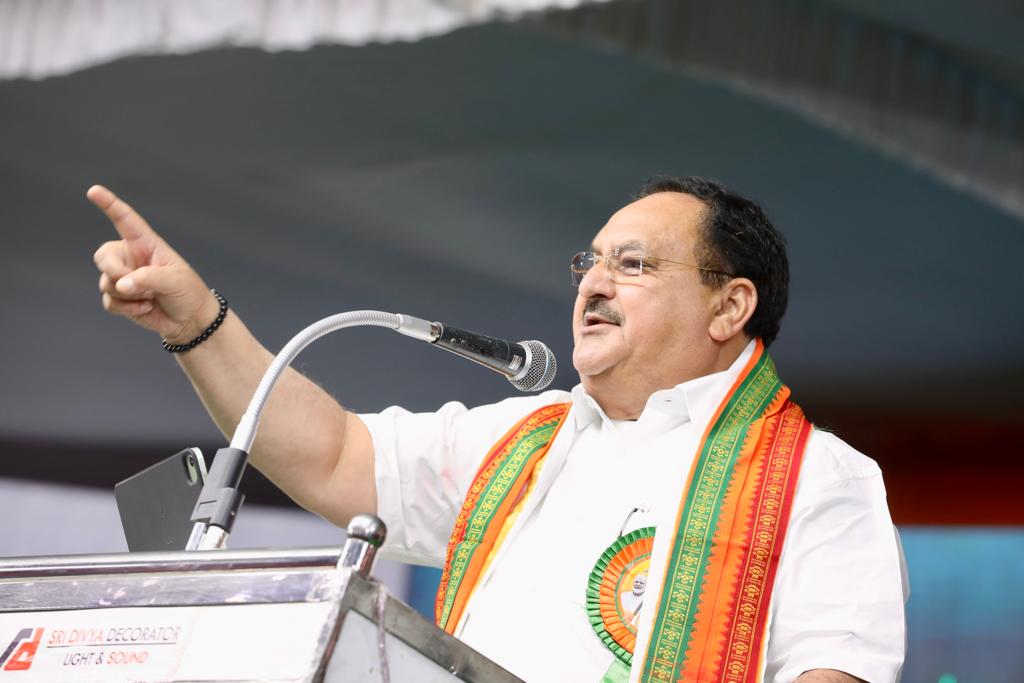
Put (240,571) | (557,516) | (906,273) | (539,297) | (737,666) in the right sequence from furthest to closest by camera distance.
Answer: (539,297) → (906,273) → (557,516) → (737,666) → (240,571)

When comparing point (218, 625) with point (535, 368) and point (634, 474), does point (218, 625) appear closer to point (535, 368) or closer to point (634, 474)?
point (535, 368)

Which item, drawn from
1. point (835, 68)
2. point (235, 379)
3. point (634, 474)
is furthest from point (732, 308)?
point (835, 68)

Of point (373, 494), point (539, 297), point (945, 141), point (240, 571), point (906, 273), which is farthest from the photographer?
point (539, 297)

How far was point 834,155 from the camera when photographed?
4.48m

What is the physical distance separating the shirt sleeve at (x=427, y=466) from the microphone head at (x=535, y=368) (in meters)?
0.47

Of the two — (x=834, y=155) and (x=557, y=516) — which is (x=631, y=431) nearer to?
(x=557, y=516)

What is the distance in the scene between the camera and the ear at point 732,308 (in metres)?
2.04

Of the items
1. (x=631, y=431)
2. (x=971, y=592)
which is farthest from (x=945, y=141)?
(x=631, y=431)

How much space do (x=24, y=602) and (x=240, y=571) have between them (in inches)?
10.1

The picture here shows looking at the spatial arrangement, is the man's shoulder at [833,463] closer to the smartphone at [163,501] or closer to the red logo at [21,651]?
the smartphone at [163,501]

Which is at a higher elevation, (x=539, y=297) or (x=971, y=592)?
(x=539, y=297)

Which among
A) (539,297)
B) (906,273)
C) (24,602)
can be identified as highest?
(906,273)

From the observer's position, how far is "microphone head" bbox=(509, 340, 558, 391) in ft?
5.27

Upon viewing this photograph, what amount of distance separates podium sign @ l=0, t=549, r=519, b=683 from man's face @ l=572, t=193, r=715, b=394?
0.85 m
